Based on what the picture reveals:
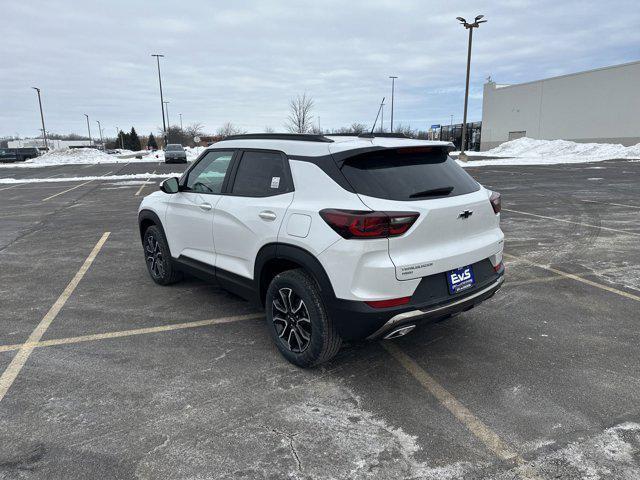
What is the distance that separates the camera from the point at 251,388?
3.35 metres

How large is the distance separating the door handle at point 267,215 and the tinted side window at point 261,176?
0.16m

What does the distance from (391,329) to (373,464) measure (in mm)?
880

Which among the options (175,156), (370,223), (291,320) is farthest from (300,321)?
(175,156)

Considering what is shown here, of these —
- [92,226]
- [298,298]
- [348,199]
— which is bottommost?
[92,226]

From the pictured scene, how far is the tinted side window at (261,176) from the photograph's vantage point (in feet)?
12.1

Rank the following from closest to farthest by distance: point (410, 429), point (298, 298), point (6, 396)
Result: point (410, 429) → point (6, 396) → point (298, 298)

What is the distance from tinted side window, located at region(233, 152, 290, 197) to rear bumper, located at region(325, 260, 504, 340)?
3.45 ft

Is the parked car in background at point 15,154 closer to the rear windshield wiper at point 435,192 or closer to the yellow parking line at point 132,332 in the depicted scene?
the yellow parking line at point 132,332

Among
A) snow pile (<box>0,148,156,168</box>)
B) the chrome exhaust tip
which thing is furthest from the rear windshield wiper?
snow pile (<box>0,148,156,168</box>)

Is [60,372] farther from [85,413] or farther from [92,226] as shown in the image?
[92,226]

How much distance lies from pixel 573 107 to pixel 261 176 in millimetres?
47248

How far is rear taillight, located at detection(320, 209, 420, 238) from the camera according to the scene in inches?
118

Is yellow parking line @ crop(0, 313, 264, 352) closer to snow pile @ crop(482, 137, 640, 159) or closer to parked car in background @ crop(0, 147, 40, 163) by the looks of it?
snow pile @ crop(482, 137, 640, 159)

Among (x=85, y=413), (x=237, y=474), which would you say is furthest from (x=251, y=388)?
(x=85, y=413)
